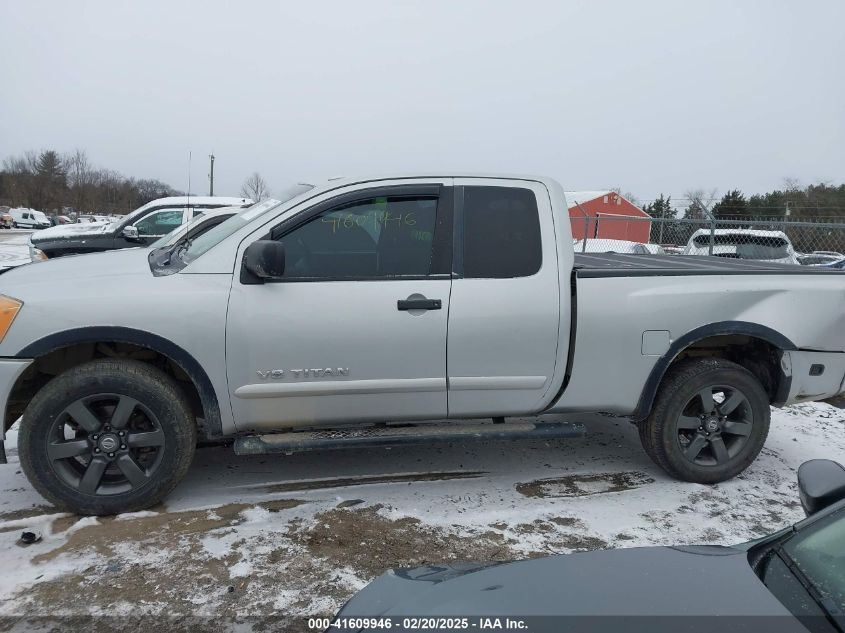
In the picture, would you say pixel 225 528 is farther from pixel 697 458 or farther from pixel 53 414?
pixel 697 458

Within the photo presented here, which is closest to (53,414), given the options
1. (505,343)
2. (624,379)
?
(505,343)

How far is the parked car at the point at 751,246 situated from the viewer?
454 inches

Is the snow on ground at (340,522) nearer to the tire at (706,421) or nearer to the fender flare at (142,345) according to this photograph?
the tire at (706,421)

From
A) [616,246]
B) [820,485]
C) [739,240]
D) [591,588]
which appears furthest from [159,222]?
[616,246]

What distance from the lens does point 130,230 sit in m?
9.58

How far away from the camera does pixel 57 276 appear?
3486 millimetres

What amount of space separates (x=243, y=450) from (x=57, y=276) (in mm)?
1452

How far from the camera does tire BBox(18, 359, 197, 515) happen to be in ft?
10.8

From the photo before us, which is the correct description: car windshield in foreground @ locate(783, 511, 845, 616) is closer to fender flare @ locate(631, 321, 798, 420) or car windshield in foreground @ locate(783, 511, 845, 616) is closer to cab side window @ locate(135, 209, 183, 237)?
fender flare @ locate(631, 321, 798, 420)

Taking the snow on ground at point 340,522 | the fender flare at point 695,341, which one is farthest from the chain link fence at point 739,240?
the snow on ground at point 340,522

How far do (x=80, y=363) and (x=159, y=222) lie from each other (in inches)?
285

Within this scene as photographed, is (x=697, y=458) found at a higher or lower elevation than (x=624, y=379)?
lower

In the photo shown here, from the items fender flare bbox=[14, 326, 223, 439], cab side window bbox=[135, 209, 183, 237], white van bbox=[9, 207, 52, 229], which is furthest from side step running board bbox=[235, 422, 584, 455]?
white van bbox=[9, 207, 52, 229]

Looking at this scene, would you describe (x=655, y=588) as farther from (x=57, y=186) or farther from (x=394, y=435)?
(x=57, y=186)
